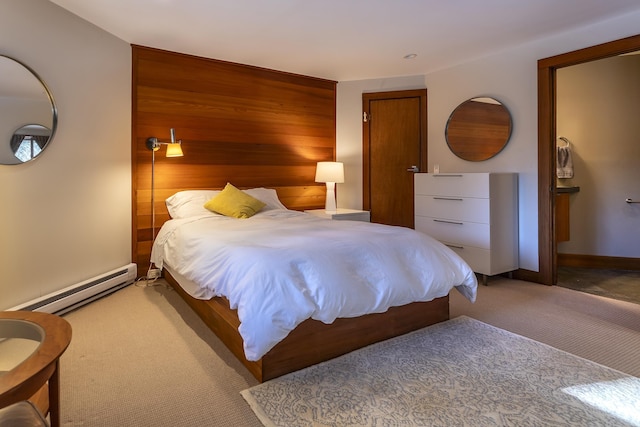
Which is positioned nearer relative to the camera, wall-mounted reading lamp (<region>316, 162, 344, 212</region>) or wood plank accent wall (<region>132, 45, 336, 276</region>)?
wood plank accent wall (<region>132, 45, 336, 276</region>)

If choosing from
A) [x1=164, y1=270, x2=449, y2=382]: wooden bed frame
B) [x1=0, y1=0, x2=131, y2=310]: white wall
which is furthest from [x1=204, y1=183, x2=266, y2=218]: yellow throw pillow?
[x1=164, y1=270, x2=449, y2=382]: wooden bed frame

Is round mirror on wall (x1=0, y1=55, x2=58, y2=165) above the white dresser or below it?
above

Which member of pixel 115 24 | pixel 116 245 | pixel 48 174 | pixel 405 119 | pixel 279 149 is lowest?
pixel 116 245

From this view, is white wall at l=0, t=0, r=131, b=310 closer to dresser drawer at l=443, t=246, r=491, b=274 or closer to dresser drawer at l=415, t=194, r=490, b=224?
dresser drawer at l=415, t=194, r=490, b=224

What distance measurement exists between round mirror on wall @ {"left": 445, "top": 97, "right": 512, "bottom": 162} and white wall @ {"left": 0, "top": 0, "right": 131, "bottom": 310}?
3.29 m

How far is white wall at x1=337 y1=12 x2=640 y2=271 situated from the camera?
308cm

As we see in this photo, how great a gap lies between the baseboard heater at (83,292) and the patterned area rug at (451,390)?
5.70 ft

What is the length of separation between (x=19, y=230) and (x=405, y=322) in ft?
8.37

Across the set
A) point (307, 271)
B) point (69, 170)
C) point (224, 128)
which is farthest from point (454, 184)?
point (69, 170)

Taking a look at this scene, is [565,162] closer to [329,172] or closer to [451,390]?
[329,172]

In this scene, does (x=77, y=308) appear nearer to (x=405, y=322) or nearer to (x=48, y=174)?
(x=48, y=174)

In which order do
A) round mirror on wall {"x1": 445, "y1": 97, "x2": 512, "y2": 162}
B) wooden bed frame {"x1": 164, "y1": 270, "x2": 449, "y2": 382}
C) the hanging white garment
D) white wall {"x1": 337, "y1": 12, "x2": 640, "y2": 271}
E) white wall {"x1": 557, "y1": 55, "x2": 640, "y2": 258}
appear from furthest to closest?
the hanging white garment
white wall {"x1": 557, "y1": 55, "x2": 640, "y2": 258}
round mirror on wall {"x1": 445, "y1": 97, "x2": 512, "y2": 162}
white wall {"x1": 337, "y1": 12, "x2": 640, "y2": 271}
wooden bed frame {"x1": 164, "y1": 270, "x2": 449, "y2": 382}

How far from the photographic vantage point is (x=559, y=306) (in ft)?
9.04

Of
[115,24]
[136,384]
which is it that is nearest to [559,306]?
[136,384]
